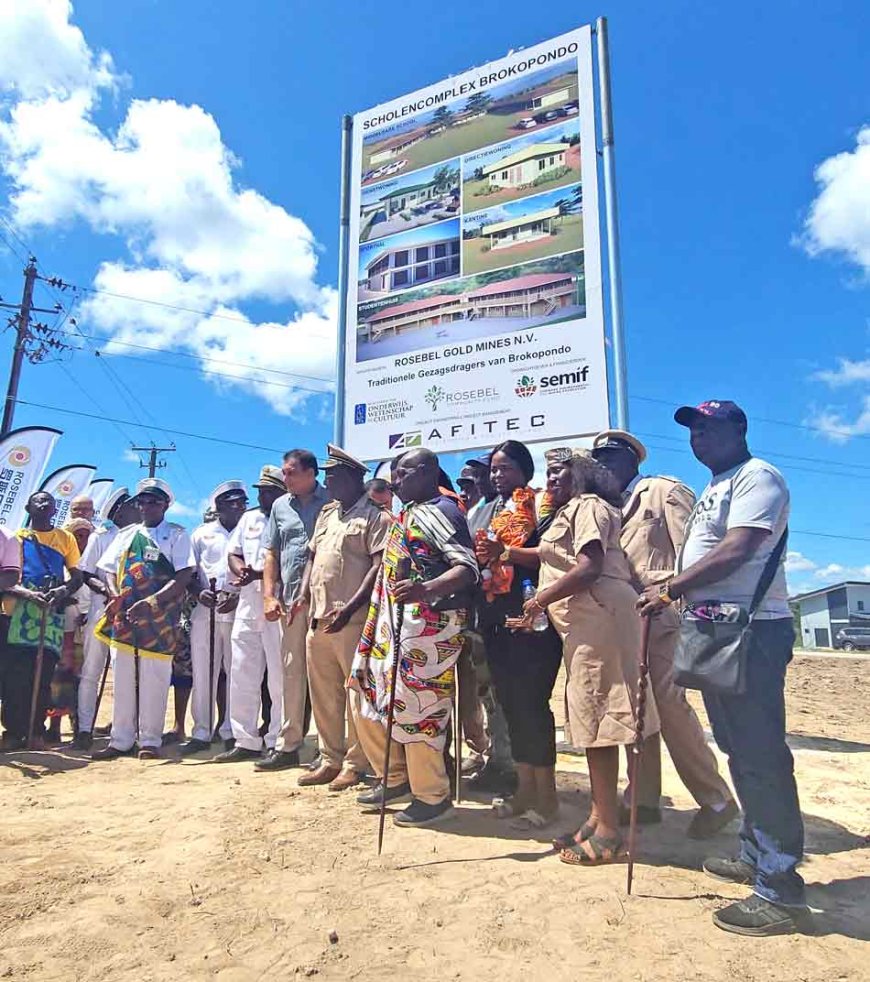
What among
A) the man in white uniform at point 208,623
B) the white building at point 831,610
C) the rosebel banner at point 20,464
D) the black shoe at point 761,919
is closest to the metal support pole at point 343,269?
the man in white uniform at point 208,623

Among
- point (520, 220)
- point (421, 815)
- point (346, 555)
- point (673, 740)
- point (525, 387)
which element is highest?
point (520, 220)

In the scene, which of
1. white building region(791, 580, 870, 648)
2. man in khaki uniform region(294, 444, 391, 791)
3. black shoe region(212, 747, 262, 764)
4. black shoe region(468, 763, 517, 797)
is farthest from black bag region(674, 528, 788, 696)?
white building region(791, 580, 870, 648)

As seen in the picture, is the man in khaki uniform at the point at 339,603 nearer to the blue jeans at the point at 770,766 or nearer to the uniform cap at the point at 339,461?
the uniform cap at the point at 339,461

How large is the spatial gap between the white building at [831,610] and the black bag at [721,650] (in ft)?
128

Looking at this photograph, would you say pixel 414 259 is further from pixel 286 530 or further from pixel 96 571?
pixel 96 571

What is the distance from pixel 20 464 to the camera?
12461mm

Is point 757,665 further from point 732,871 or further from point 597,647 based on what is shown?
point 732,871

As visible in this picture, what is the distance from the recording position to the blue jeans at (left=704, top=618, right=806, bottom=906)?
8.45 feet

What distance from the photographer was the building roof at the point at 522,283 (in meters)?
6.38

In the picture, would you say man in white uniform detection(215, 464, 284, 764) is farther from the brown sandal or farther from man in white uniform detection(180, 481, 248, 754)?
the brown sandal

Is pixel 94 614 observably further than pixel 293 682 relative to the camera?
Yes

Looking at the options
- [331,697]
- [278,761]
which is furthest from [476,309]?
[278,761]

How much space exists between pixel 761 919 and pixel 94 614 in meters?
5.76

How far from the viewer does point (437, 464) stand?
399 cm
